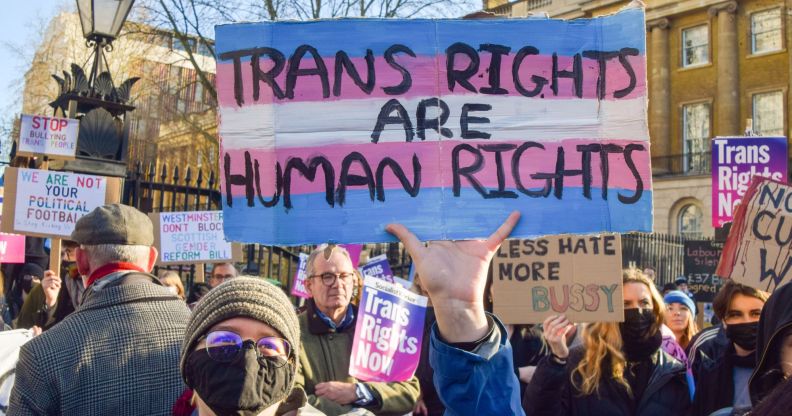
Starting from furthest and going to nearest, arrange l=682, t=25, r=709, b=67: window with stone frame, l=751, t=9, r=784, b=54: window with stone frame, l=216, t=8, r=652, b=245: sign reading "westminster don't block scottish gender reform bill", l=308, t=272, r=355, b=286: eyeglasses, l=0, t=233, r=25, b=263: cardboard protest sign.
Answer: l=682, t=25, r=709, b=67: window with stone frame, l=751, t=9, r=784, b=54: window with stone frame, l=0, t=233, r=25, b=263: cardboard protest sign, l=308, t=272, r=355, b=286: eyeglasses, l=216, t=8, r=652, b=245: sign reading "westminster don't block scottish gender reform bill"

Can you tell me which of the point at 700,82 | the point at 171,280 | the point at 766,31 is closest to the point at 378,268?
the point at 171,280

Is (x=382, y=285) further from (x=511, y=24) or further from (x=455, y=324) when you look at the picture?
(x=455, y=324)

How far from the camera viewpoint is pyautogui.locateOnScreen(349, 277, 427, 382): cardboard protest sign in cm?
395

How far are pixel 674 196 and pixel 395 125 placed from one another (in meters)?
29.4

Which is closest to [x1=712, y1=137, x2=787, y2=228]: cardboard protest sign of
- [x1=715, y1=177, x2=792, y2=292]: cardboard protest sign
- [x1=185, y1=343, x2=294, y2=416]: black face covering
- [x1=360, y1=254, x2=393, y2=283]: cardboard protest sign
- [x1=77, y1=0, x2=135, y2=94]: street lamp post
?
[x1=360, y1=254, x2=393, y2=283]: cardboard protest sign

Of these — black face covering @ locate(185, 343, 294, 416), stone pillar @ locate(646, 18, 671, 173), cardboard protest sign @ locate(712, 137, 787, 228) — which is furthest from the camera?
stone pillar @ locate(646, 18, 671, 173)

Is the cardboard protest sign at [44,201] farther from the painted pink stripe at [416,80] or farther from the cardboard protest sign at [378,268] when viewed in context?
the painted pink stripe at [416,80]

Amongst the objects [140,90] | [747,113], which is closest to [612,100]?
[140,90]

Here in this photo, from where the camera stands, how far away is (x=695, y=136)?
30.2 m

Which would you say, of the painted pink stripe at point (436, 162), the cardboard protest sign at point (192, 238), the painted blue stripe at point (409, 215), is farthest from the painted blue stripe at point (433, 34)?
the cardboard protest sign at point (192, 238)

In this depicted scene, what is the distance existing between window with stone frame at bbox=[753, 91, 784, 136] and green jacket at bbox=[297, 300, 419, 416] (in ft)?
89.2

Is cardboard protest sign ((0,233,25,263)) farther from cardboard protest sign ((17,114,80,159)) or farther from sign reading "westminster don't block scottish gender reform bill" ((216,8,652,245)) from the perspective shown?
sign reading "westminster don't block scottish gender reform bill" ((216,8,652,245))

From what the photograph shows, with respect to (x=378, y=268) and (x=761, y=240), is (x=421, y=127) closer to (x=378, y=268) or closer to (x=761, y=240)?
(x=761, y=240)

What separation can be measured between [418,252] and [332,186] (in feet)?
1.34
